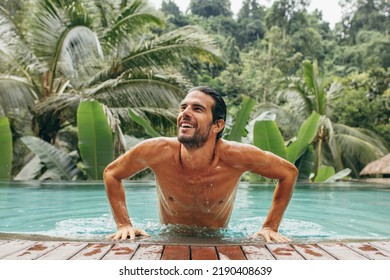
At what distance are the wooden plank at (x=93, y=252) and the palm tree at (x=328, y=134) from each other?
12.4 m

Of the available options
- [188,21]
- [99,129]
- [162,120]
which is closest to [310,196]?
[99,129]

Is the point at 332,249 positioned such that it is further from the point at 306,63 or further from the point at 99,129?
the point at 306,63

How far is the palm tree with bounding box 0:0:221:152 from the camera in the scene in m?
10.4

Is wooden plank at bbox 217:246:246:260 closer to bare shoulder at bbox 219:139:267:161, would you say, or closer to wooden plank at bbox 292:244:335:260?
wooden plank at bbox 292:244:335:260

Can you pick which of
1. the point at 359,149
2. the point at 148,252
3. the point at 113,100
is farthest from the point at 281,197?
the point at 359,149

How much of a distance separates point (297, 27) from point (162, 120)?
24389mm

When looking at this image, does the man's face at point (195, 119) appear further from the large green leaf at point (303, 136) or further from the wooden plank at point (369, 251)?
the large green leaf at point (303, 136)

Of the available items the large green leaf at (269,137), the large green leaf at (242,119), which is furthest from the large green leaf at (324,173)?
the large green leaf at (269,137)

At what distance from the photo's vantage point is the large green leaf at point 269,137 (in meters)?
8.13

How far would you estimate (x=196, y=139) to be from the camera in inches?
107

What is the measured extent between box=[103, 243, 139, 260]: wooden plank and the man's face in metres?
0.72

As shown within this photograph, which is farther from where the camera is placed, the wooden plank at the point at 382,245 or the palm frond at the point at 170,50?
the palm frond at the point at 170,50

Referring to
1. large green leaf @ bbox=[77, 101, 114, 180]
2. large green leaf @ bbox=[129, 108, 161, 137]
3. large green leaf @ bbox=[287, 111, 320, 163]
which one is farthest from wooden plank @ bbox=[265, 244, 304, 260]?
large green leaf @ bbox=[129, 108, 161, 137]

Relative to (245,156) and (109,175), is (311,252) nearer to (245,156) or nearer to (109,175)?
(245,156)
